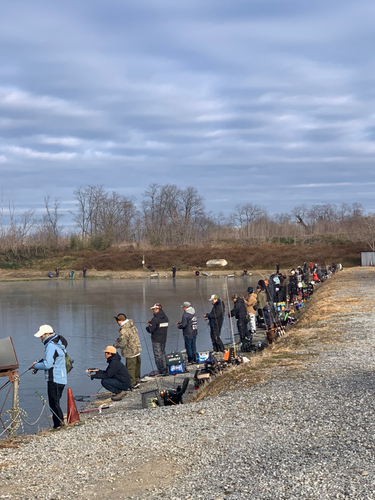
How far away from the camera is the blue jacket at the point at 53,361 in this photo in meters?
8.48

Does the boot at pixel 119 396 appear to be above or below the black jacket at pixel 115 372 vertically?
below

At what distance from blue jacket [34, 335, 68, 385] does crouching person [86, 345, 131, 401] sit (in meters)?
1.74

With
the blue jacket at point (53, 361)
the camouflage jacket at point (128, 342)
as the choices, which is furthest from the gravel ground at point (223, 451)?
the camouflage jacket at point (128, 342)

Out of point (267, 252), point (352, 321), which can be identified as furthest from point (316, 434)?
point (267, 252)

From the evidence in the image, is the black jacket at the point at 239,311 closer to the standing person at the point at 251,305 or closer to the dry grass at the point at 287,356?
the dry grass at the point at 287,356

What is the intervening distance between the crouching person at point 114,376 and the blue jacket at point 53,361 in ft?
5.72

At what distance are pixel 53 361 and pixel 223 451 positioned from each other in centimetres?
372

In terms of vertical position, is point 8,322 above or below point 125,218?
below

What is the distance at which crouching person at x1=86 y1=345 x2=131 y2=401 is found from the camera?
1041cm

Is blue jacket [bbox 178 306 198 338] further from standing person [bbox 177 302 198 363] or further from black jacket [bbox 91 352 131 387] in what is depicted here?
black jacket [bbox 91 352 131 387]

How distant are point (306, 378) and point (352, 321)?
754 cm

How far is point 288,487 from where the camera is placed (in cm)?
454

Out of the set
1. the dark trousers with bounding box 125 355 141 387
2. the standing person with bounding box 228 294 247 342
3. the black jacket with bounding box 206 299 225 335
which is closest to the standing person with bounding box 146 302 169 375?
the dark trousers with bounding box 125 355 141 387

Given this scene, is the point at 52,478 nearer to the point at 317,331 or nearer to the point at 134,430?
the point at 134,430
